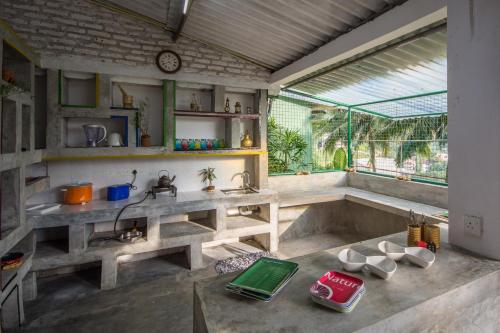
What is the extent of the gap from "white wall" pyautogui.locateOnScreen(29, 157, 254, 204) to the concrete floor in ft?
3.70

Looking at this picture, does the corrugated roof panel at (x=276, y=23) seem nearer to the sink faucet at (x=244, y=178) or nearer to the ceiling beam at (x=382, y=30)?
the ceiling beam at (x=382, y=30)

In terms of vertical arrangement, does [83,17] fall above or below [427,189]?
above

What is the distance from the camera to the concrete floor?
268 cm

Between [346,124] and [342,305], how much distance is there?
5657 millimetres

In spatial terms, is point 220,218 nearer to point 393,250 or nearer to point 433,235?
point 393,250

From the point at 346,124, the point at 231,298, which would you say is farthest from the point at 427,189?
the point at 231,298

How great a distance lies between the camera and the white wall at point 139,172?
379 centimetres

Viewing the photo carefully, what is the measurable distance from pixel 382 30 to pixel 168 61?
2.93 m

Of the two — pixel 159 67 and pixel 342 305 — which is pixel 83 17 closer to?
pixel 159 67

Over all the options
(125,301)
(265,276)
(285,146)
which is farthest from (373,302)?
(285,146)

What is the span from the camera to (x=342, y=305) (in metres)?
1.24

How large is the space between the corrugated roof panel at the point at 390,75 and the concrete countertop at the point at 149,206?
2.38 metres

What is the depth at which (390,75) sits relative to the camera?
425 cm

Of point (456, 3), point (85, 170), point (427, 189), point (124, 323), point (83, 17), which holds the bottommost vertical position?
point (124, 323)
